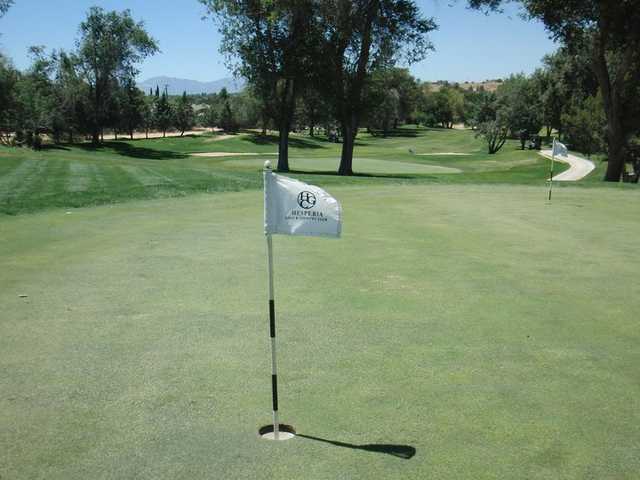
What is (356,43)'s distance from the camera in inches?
1409

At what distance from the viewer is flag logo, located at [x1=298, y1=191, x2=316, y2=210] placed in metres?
4.85

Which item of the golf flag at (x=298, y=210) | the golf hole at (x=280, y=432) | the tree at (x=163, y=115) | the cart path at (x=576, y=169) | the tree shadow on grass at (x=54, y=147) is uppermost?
the tree at (x=163, y=115)

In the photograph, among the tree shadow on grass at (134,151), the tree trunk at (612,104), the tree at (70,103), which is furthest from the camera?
the tree at (70,103)

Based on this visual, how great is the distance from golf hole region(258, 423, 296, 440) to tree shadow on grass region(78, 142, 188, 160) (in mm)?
58976

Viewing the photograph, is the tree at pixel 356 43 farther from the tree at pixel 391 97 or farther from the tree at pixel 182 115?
the tree at pixel 182 115

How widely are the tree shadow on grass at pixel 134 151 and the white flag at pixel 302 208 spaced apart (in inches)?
2313

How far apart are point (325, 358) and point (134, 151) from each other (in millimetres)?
63586

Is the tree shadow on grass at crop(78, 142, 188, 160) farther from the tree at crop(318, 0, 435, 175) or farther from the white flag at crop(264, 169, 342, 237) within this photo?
the white flag at crop(264, 169, 342, 237)

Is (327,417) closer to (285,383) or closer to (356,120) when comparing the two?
(285,383)

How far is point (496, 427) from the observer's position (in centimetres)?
489

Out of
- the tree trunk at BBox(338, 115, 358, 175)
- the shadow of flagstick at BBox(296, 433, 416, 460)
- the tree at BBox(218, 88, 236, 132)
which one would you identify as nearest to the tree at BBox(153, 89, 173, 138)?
the tree at BBox(218, 88, 236, 132)

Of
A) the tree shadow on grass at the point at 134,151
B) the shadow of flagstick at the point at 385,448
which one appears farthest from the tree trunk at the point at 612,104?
the tree shadow on grass at the point at 134,151

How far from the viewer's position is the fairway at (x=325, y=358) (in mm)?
4477

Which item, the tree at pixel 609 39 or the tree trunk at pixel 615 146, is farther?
the tree trunk at pixel 615 146
